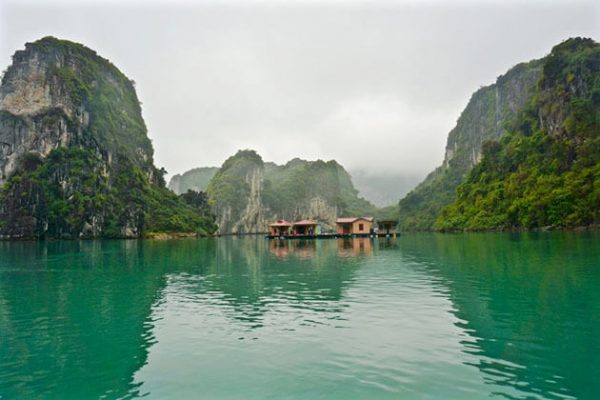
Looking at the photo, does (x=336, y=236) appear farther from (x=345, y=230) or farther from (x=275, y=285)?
(x=275, y=285)

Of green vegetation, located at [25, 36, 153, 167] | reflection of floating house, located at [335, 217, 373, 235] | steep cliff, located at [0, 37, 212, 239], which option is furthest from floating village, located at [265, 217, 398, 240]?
green vegetation, located at [25, 36, 153, 167]

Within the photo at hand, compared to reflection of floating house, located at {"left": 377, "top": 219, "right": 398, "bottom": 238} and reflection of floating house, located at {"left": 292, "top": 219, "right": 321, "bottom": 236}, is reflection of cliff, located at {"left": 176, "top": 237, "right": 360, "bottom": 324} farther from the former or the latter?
reflection of floating house, located at {"left": 292, "top": 219, "right": 321, "bottom": 236}

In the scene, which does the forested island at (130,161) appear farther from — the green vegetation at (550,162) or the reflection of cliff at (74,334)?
the reflection of cliff at (74,334)

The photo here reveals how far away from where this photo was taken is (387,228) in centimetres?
7788

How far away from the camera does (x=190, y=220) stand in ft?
400

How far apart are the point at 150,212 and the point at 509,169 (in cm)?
9738

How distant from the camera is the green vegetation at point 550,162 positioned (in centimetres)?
7294

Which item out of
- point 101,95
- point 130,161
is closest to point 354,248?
point 130,161

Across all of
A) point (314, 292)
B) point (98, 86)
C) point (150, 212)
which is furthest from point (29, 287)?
point (98, 86)

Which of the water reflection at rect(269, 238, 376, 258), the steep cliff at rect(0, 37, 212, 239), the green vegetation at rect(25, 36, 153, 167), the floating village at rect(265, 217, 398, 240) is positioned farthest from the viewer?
the green vegetation at rect(25, 36, 153, 167)

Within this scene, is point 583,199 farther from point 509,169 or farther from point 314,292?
point 314,292

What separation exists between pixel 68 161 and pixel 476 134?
558 feet

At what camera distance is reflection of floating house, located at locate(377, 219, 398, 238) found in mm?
76363

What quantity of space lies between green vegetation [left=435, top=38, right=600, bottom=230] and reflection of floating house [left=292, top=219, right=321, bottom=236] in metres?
38.1
